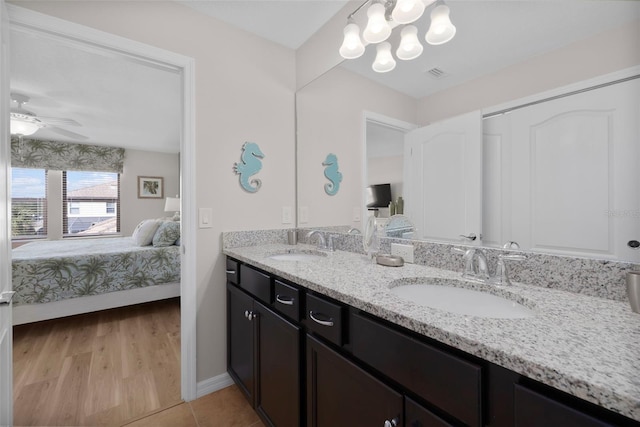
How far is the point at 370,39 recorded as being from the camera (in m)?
1.43

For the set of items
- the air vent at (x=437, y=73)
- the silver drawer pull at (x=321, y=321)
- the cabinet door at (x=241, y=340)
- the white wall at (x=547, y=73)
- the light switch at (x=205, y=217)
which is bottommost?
the cabinet door at (x=241, y=340)

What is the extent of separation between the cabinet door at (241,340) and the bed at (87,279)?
185cm

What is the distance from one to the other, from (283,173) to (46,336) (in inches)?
105

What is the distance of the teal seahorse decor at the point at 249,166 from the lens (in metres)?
1.86

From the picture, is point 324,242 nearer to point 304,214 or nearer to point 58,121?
point 304,214

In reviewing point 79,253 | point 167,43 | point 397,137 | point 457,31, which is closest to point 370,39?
point 457,31

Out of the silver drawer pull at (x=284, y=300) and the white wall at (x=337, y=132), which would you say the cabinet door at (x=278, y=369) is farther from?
the white wall at (x=337, y=132)

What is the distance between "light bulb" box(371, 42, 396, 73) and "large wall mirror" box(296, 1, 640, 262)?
31mm

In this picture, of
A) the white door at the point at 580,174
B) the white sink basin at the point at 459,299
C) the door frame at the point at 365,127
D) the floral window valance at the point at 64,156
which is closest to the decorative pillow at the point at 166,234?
the door frame at the point at 365,127

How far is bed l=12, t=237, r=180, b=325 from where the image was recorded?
2.53m

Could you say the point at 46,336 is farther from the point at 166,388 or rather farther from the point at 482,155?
the point at 482,155

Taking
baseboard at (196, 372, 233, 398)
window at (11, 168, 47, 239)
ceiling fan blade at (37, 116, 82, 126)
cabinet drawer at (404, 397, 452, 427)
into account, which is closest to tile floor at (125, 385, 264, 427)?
baseboard at (196, 372, 233, 398)

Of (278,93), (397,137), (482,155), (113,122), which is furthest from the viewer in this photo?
(113,122)

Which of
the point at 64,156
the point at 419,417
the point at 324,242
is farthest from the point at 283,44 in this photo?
the point at 64,156
